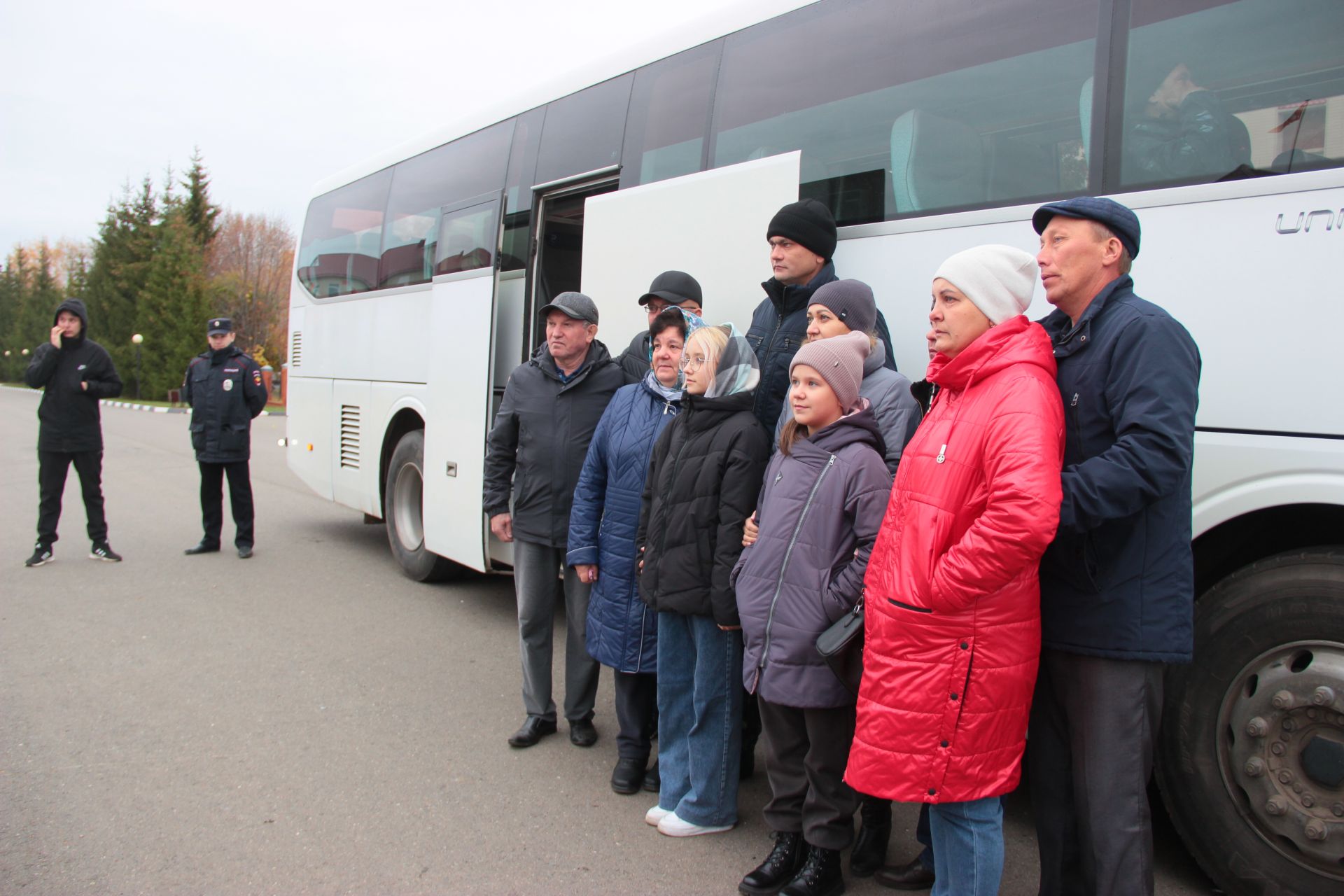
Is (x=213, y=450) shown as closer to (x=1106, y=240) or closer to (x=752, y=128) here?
(x=752, y=128)

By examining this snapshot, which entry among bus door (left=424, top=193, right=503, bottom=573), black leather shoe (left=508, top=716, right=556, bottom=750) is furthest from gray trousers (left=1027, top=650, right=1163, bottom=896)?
bus door (left=424, top=193, right=503, bottom=573)

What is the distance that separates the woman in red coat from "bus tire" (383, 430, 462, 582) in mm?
5224

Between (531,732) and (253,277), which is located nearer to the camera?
(531,732)

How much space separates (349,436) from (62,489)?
2.21 m

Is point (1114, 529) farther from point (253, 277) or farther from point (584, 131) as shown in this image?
point (253, 277)

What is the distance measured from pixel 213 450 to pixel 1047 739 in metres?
7.32

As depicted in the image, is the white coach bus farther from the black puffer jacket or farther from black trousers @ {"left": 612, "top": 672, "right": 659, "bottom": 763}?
black trousers @ {"left": 612, "top": 672, "right": 659, "bottom": 763}

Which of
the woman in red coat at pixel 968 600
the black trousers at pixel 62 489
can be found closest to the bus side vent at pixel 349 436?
the black trousers at pixel 62 489

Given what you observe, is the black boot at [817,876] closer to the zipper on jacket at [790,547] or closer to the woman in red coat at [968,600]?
the woman in red coat at [968,600]

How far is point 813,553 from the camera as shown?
2824mm

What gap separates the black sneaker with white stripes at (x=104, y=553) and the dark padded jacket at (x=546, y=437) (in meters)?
4.96

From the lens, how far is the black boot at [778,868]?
2.96 m

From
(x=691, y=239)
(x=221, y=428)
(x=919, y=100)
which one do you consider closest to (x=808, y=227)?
(x=919, y=100)

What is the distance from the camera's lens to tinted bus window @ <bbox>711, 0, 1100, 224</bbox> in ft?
10.9
